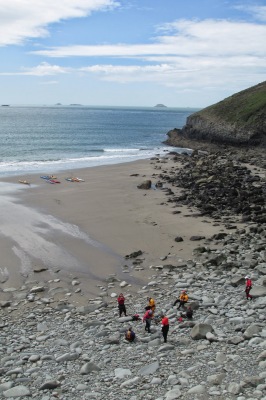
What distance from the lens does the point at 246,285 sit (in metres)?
19.6

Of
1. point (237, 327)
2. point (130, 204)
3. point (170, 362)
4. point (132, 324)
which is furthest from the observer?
point (130, 204)

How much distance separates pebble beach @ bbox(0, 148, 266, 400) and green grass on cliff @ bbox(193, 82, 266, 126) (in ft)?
135

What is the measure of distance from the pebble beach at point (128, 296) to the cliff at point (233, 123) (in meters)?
36.5

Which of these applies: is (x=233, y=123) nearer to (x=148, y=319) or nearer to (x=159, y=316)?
(x=159, y=316)

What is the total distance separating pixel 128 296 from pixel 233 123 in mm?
65015

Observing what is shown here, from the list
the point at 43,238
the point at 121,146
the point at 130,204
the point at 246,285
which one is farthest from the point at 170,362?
the point at 121,146

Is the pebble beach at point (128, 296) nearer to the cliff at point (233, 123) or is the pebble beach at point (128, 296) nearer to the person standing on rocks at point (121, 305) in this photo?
the person standing on rocks at point (121, 305)

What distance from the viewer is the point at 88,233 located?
3156 cm

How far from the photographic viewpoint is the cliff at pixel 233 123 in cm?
7350

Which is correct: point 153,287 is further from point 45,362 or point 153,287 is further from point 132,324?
point 45,362

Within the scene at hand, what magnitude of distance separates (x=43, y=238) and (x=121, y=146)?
71.7 meters

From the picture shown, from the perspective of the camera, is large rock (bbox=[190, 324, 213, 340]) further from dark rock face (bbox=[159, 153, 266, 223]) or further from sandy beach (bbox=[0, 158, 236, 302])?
dark rock face (bbox=[159, 153, 266, 223])

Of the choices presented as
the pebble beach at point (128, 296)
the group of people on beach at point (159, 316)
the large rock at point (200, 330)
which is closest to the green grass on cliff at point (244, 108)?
the pebble beach at point (128, 296)

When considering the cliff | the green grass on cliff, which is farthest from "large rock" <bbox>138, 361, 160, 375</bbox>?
the green grass on cliff
